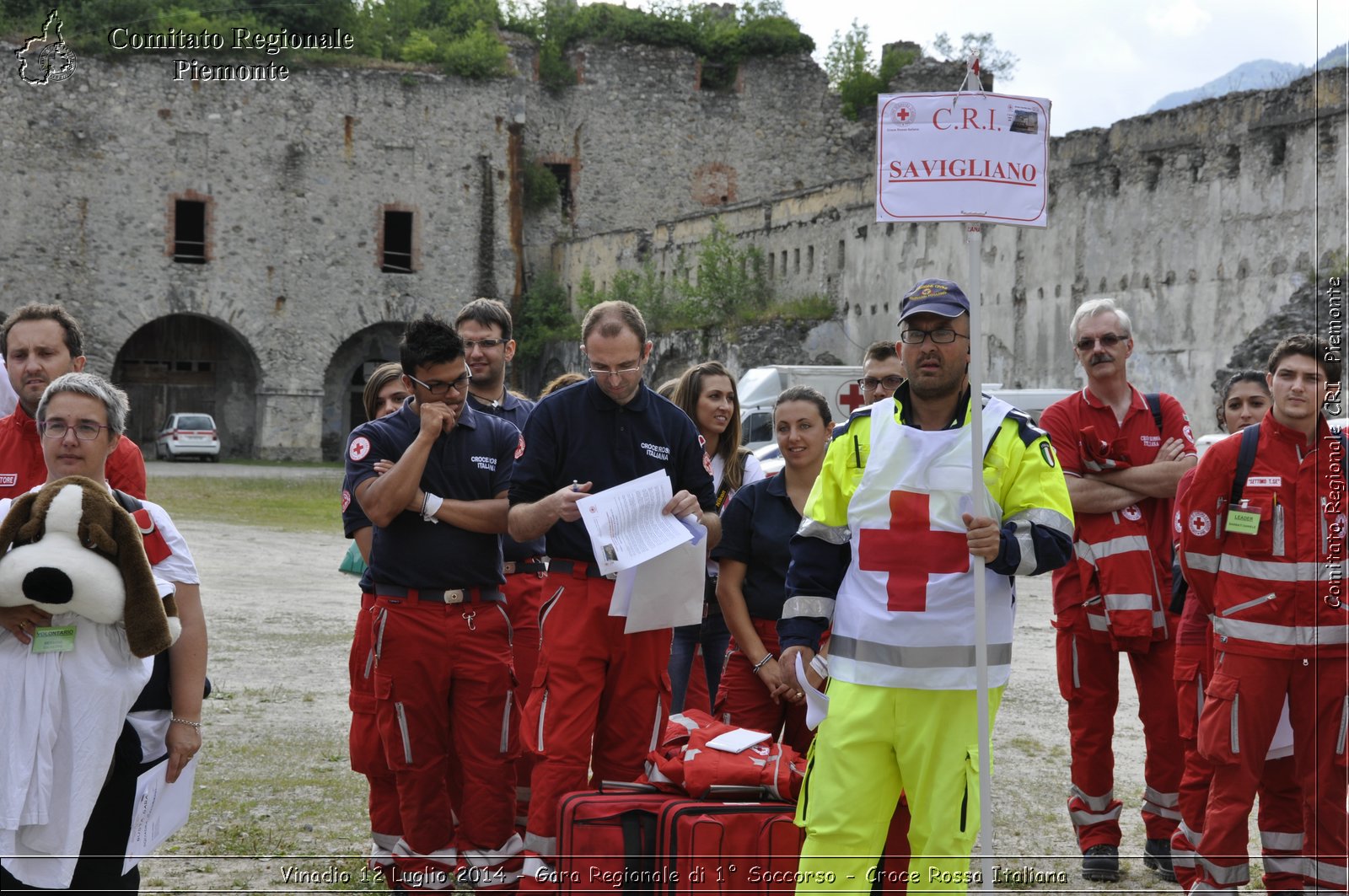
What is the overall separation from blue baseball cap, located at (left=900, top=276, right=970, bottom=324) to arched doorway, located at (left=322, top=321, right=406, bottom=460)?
35736 millimetres

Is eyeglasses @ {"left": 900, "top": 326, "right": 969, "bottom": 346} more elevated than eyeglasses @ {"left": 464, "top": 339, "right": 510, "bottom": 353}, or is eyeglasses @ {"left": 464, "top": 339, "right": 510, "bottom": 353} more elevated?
eyeglasses @ {"left": 464, "top": 339, "right": 510, "bottom": 353}

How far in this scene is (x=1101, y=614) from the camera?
603cm

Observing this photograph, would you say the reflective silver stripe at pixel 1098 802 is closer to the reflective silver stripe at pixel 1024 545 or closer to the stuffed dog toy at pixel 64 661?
the reflective silver stripe at pixel 1024 545

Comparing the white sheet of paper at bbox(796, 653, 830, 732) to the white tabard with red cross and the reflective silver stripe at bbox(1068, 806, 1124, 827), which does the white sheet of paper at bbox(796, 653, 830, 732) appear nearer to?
the white tabard with red cross

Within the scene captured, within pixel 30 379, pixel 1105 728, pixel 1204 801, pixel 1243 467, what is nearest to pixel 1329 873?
pixel 1204 801

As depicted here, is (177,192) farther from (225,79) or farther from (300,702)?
(300,702)

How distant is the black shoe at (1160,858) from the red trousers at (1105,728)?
28 mm

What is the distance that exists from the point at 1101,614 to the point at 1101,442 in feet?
2.41

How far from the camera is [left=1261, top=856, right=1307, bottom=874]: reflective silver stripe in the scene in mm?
5230

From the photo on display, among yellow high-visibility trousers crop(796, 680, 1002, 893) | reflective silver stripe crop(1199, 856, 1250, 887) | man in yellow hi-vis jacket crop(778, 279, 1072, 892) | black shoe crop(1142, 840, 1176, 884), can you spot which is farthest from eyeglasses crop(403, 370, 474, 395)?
black shoe crop(1142, 840, 1176, 884)

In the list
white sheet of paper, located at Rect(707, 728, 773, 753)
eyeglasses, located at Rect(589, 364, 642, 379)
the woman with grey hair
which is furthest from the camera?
eyeglasses, located at Rect(589, 364, 642, 379)

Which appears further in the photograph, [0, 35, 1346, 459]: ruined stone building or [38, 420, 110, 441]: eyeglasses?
[0, 35, 1346, 459]: ruined stone building

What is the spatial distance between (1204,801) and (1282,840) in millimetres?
309

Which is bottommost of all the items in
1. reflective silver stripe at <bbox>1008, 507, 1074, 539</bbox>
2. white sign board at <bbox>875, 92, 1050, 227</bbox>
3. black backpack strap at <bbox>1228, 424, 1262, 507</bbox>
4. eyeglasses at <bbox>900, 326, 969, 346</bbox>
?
reflective silver stripe at <bbox>1008, 507, 1074, 539</bbox>
